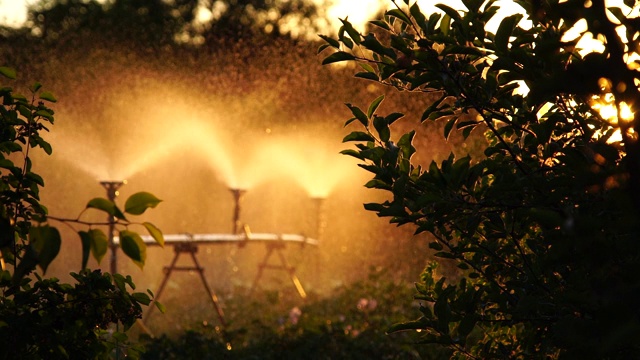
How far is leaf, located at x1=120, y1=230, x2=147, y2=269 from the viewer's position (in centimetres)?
133

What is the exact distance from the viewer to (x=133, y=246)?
1.34 metres

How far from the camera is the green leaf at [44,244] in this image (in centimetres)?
120

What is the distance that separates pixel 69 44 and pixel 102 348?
16.2 meters

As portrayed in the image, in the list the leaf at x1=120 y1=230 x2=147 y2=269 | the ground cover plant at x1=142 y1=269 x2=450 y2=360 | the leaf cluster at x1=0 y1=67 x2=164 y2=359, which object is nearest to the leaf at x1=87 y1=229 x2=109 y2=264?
the leaf at x1=120 y1=230 x2=147 y2=269

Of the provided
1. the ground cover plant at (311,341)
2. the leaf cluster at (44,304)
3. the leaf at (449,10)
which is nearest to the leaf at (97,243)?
the leaf cluster at (44,304)

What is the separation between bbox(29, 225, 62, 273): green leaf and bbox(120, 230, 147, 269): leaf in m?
0.13

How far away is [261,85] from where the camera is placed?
17.5 m

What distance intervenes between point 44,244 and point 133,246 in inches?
6.3

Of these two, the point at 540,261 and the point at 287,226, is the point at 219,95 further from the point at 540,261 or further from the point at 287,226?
the point at 540,261

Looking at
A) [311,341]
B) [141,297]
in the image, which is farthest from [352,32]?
[311,341]

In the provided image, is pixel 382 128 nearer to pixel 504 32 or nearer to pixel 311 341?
pixel 504 32

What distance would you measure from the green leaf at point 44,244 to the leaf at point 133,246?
0.42 feet

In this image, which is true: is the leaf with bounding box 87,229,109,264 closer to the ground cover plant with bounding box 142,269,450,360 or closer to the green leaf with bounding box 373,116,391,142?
the green leaf with bounding box 373,116,391,142

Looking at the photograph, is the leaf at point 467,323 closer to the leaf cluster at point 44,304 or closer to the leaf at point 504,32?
the leaf at point 504,32
